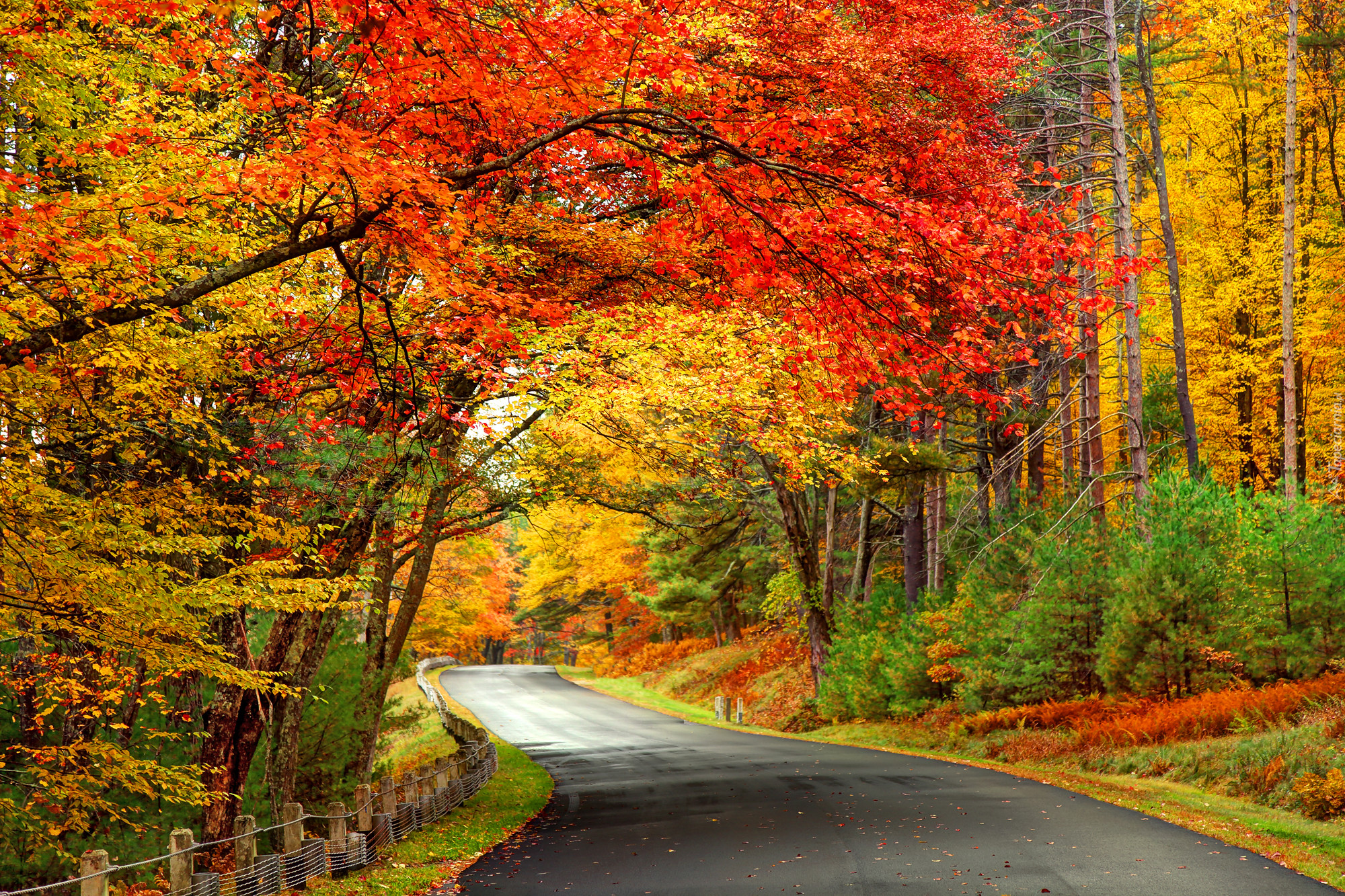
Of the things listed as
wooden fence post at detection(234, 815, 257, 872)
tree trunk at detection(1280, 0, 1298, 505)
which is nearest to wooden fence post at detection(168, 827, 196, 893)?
wooden fence post at detection(234, 815, 257, 872)

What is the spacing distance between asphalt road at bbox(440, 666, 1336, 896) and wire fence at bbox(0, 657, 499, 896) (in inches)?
51.6

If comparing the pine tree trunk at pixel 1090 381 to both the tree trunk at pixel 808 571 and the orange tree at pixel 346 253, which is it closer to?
the orange tree at pixel 346 253

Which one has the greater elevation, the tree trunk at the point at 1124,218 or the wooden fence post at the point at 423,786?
the tree trunk at the point at 1124,218

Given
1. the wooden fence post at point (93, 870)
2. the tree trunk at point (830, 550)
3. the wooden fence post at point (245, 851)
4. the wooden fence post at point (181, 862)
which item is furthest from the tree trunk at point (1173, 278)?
the wooden fence post at point (93, 870)

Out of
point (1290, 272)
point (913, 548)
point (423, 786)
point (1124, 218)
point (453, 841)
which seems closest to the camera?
point (453, 841)

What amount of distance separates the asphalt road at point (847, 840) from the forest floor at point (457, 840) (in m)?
0.33

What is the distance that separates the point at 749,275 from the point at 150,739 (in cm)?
879

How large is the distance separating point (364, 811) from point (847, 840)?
5.24 m

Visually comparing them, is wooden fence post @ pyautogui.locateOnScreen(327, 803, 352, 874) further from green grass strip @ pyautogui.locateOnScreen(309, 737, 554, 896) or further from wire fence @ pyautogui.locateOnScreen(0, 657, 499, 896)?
green grass strip @ pyautogui.locateOnScreen(309, 737, 554, 896)

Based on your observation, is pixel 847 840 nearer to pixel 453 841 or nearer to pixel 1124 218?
pixel 453 841

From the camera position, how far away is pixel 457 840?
12.0 metres

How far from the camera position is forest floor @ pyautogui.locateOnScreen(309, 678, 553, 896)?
9258mm

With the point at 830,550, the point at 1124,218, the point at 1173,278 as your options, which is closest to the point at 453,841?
the point at 1124,218

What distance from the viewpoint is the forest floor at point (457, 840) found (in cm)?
926
